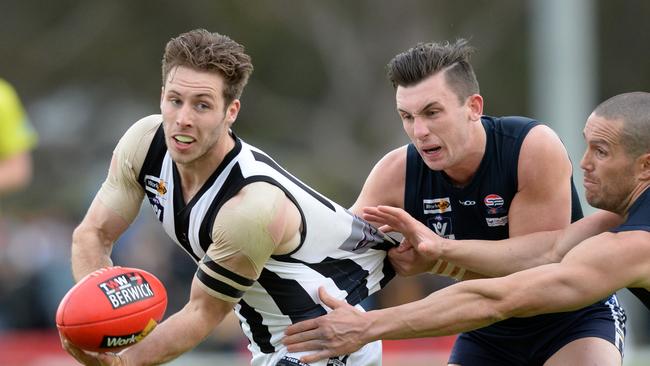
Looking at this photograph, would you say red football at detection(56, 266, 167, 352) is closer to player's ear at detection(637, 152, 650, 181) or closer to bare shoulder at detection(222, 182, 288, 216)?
bare shoulder at detection(222, 182, 288, 216)

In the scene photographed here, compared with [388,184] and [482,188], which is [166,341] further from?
[482,188]

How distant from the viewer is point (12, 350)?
13.2 meters

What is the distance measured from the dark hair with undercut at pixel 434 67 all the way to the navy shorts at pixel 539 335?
1.36 m

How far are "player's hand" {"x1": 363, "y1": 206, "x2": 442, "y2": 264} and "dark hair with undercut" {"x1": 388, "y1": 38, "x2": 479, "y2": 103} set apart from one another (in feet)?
2.42

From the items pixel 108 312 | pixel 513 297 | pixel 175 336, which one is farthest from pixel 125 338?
pixel 513 297

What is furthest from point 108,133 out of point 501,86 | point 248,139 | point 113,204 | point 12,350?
point 113,204

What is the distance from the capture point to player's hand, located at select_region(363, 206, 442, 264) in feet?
22.3

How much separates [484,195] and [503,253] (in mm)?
369

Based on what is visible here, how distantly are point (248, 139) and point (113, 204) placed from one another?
61.8 feet

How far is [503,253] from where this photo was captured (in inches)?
269

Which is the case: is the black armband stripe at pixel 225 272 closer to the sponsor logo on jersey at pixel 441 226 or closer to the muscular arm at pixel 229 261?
the muscular arm at pixel 229 261

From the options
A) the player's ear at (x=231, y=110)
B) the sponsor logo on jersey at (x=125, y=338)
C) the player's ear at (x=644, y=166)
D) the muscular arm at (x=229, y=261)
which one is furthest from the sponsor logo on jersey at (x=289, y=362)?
the player's ear at (x=644, y=166)

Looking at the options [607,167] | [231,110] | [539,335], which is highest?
[231,110]

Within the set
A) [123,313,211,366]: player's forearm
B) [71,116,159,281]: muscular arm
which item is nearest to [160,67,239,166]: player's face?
[71,116,159,281]: muscular arm
